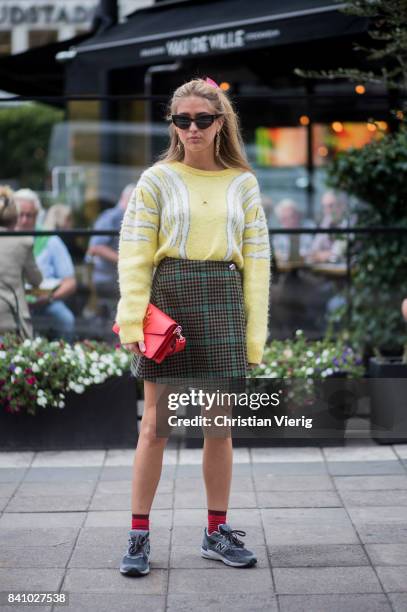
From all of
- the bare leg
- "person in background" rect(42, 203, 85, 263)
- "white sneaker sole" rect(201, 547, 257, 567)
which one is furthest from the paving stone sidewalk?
"person in background" rect(42, 203, 85, 263)

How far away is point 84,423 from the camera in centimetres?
593

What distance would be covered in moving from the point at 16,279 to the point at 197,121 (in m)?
3.01

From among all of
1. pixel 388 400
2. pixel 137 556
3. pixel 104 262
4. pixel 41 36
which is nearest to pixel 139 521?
pixel 137 556

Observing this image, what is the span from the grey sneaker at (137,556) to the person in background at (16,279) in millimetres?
2801

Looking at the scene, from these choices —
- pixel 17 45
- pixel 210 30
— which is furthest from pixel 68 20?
pixel 210 30

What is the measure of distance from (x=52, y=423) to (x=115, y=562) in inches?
78.1

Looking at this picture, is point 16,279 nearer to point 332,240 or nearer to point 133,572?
point 332,240

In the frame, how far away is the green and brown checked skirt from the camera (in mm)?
3855

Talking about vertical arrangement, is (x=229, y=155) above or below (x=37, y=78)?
below

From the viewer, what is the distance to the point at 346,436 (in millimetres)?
5906

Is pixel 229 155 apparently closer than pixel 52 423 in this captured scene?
Yes

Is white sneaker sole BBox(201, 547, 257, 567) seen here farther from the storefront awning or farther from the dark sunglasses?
the storefront awning

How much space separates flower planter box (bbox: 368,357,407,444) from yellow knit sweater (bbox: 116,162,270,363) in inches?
78.2

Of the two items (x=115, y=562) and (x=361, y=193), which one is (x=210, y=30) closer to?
(x=361, y=193)
